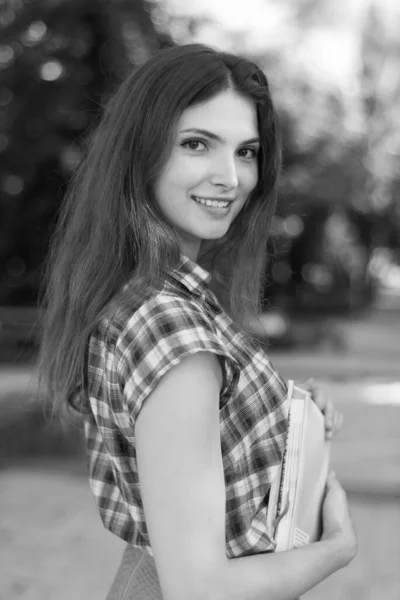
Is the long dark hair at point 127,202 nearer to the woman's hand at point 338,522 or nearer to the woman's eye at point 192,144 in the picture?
the woman's eye at point 192,144

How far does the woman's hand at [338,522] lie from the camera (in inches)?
48.1

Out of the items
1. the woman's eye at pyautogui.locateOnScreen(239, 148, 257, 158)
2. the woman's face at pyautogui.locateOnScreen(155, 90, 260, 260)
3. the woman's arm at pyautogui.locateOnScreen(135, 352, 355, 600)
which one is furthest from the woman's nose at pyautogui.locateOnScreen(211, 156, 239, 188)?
the woman's arm at pyautogui.locateOnScreen(135, 352, 355, 600)

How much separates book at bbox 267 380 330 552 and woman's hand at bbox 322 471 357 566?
0.02 meters

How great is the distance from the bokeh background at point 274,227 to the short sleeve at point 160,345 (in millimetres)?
632

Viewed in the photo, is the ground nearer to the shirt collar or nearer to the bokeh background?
the bokeh background

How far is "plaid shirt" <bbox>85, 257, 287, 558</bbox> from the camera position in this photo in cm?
101

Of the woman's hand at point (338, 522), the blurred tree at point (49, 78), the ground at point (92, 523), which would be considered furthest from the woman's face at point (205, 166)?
the blurred tree at point (49, 78)

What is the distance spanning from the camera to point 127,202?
4.13 feet

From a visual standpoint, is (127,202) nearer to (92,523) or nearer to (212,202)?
(212,202)

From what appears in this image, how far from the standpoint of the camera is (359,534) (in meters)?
4.63

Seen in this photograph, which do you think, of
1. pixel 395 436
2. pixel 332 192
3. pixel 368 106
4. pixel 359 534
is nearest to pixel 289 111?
pixel 332 192

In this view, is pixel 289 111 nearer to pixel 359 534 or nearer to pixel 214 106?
pixel 359 534

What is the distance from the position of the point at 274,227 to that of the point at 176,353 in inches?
130

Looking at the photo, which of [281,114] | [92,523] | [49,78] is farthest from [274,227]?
[281,114]
